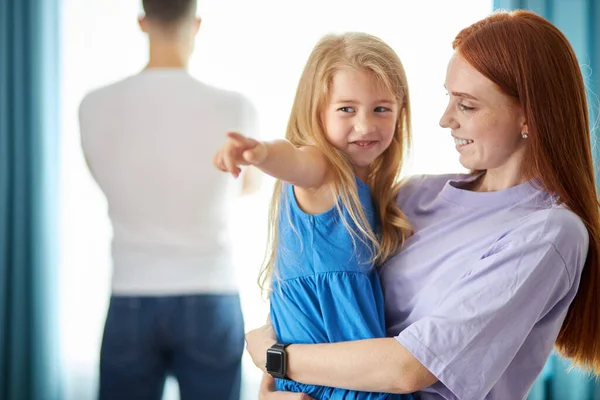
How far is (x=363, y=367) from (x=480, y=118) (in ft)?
1.29

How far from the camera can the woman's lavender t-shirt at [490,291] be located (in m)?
0.94

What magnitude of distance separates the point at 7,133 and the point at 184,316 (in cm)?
50

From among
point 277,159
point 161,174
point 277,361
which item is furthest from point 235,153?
point 277,361

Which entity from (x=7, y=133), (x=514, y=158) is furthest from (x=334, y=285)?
(x=7, y=133)

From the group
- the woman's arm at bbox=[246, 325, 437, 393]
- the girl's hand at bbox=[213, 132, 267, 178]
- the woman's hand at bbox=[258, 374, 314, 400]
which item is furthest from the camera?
the woman's hand at bbox=[258, 374, 314, 400]

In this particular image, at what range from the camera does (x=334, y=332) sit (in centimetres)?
106

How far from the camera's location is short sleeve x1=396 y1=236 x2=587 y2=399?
3.09 ft

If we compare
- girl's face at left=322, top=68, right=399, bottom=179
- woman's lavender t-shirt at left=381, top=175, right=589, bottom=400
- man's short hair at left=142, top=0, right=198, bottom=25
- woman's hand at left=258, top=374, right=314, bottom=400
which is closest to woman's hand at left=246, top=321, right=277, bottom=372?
woman's hand at left=258, top=374, right=314, bottom=400

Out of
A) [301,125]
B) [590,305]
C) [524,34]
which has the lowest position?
[590,305]

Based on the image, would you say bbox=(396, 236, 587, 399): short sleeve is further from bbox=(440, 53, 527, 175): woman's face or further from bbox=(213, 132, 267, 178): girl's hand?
bbox=(213, 132, 267, 178): girl's hand

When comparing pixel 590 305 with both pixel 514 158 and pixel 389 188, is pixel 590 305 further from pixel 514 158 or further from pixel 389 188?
pixel 389 188

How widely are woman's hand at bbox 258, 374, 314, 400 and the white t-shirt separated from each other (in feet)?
0.61

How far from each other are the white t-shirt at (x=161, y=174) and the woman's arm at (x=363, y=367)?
0.59 feet

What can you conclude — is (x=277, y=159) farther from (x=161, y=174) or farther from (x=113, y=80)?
(x=113, y=80)
